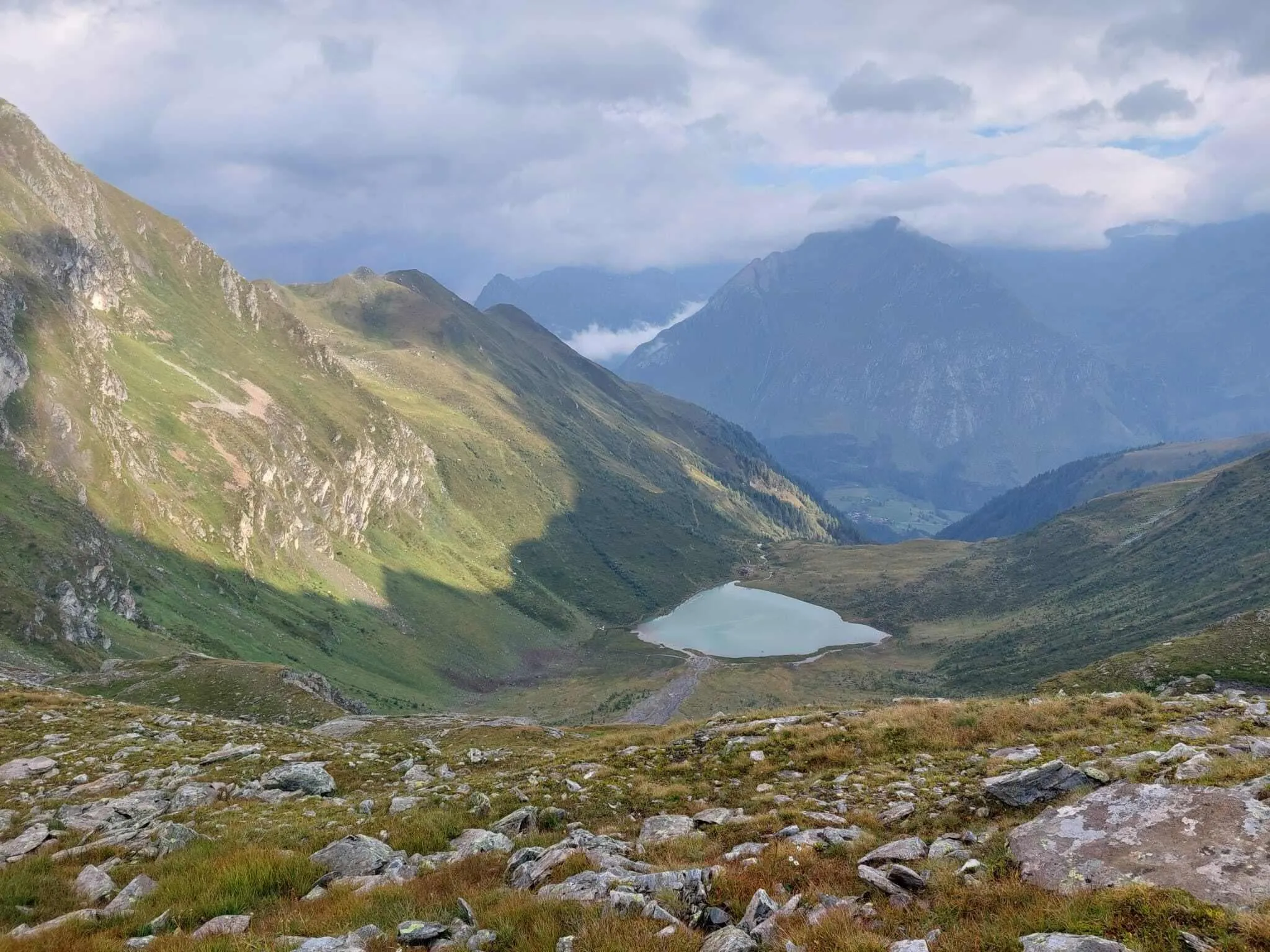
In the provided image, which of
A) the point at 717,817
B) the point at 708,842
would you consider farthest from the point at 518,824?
the point at 708,842

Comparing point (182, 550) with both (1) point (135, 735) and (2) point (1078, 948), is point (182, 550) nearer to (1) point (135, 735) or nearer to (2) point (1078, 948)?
(1) point (135, 735)

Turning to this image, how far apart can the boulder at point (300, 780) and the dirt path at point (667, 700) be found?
10028 cm

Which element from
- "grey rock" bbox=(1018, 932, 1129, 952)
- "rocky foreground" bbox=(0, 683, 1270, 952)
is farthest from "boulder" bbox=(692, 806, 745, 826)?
"grey rock" bbox=(1018, 932, 1129, 952)

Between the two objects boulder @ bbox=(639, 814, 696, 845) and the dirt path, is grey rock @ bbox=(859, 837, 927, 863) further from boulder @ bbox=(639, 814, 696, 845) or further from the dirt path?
the dirt path

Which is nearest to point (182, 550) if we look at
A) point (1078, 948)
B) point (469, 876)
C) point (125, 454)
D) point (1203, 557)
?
point (125, 454)

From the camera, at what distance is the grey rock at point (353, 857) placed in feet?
46.9

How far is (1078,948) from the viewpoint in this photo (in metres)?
8.34

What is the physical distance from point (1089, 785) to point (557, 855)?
36.2 feet

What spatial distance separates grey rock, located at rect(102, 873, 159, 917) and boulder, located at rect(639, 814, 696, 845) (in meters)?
9.67

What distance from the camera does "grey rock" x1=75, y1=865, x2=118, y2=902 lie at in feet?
45.5

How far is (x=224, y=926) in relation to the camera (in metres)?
11.6

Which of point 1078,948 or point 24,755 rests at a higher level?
point 1078,948

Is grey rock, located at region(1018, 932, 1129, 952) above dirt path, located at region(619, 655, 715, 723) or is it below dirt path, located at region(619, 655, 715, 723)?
above

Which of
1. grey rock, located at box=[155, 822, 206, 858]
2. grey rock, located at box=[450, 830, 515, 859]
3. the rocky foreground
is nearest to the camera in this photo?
the rocky foreground
